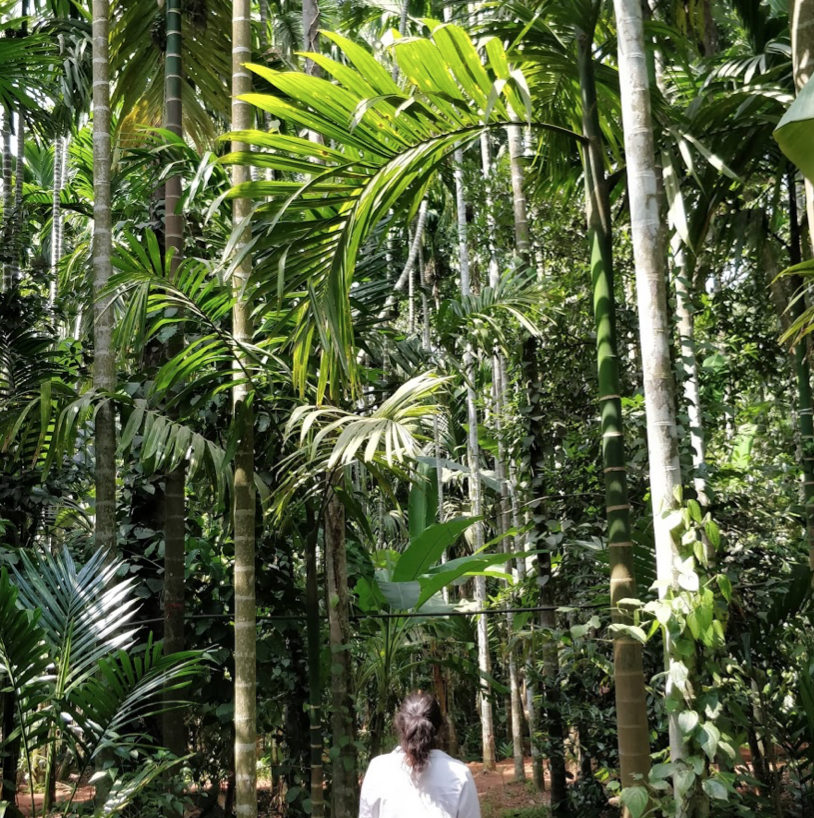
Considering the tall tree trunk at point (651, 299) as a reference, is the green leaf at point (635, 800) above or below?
below

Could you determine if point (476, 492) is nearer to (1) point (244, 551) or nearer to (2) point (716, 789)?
(1) point (244, 551)

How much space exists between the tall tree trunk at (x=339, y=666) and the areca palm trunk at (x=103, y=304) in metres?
1.13

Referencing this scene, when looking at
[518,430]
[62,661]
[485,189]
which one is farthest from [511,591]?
[62,661]

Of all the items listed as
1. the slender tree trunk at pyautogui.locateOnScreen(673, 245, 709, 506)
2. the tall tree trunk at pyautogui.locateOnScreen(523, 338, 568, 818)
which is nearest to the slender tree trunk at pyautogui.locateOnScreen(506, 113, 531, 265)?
the tall tree trunk at pyautogui.locateOnScreen(523, 338, 568, 818)

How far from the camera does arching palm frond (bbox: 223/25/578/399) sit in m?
3.09

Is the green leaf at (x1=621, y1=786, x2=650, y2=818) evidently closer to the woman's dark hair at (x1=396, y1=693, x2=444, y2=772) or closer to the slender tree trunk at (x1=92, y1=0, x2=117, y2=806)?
the woman's dark hair at (x1=396, y1=693, x2=444, y2=772)

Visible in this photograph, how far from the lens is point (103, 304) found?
16.1 ft

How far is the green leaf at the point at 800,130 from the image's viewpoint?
6.43ft

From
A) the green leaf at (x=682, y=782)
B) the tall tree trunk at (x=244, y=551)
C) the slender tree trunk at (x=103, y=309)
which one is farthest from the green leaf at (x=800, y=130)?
the slender tree trunk at (x=103, y=309)

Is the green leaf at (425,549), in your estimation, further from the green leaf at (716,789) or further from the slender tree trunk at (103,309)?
the green leaf at (716,789)

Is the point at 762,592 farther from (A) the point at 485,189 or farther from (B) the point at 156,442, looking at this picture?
(A) the point at 485,189

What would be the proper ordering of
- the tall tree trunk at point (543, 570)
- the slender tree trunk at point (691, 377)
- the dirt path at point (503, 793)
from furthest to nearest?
the dirt path at point (503, 793) → the tall tree trunk at point (543, 570) → the slender tree trunk at point (691, 377)

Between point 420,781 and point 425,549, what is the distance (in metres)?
3.36

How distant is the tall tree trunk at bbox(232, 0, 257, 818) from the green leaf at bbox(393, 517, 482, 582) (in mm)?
1655
